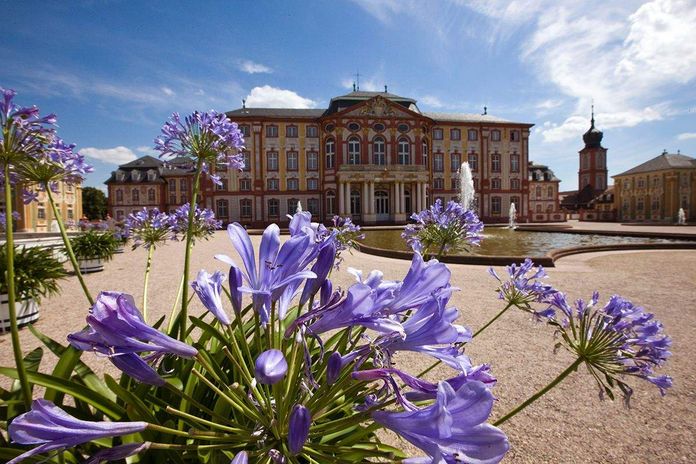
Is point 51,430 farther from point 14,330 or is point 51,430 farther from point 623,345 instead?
point 623,345

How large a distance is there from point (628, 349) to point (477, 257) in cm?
1068

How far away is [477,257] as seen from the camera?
1188 cm

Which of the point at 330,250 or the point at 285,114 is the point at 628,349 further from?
the point at 285,114

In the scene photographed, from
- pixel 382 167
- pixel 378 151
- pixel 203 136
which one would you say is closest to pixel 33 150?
pixel 203 136

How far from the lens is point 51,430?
703 mm

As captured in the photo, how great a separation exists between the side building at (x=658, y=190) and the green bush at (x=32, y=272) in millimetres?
64927

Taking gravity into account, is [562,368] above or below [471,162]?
below

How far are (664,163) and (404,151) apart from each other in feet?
136

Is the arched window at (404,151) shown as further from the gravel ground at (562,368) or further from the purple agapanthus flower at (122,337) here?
the purple agapanthus flower at (122,337)

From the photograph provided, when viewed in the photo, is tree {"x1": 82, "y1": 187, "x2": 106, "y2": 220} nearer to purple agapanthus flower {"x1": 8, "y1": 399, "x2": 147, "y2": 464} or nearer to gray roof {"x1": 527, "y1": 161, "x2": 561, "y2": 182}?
gray roof {"x1": 527, "y1": 161, "x2": 561, "y2": 182}

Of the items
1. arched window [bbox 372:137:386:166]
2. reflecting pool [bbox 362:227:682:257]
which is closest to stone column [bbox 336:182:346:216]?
arched window [bbox 372:137:386:166]

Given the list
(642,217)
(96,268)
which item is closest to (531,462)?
(96,268)

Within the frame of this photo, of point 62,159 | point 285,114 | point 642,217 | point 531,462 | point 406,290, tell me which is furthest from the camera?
point 642,217

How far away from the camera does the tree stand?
67.2 meters
